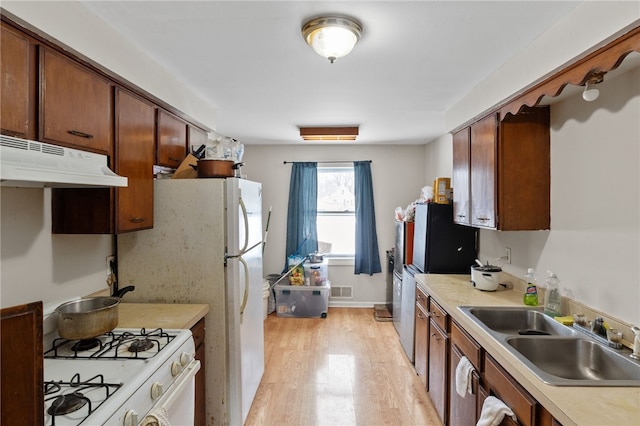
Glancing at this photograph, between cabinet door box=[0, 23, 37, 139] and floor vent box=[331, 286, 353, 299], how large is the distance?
408cm

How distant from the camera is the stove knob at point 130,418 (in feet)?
3.55

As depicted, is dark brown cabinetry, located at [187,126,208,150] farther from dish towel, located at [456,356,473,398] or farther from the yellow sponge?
the yellow sponge

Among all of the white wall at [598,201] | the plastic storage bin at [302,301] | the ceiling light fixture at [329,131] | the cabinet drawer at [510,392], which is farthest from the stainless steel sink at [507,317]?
the plastic storage bin at [302,301]

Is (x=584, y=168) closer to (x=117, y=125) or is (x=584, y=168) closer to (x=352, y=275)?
(x=117, y=125)

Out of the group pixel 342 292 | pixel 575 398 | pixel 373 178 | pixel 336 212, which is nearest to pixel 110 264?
pixel 575 398

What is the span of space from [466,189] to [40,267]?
8.97 ft

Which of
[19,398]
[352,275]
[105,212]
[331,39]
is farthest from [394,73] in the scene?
[352,275]

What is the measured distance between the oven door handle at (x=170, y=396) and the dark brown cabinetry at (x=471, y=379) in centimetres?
141

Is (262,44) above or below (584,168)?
above

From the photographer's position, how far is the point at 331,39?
1531 mm

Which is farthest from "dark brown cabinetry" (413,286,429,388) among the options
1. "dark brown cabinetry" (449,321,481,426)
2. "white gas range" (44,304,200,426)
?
"white gas range" (44,304,200,426)

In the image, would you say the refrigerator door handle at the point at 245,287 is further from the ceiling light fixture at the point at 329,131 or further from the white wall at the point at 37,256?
the ceiling light fixture at the point at 329,131

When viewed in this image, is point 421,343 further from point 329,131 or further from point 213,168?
point 329,131

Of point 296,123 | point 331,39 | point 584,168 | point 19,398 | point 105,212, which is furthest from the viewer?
point 296,123
